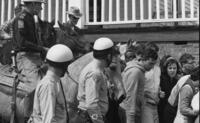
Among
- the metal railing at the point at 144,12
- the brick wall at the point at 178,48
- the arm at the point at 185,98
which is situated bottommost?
Answer: the arm at the point at 185,98

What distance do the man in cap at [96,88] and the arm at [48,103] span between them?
29.6 inches

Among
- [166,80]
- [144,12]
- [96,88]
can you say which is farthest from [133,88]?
[144,12]

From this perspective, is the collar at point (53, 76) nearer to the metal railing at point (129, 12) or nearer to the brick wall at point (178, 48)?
the metal railing at point (129, 12)

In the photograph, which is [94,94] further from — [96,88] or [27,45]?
[27,45]

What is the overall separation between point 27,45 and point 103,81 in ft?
7.02

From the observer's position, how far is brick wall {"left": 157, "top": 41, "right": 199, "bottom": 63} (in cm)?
1089

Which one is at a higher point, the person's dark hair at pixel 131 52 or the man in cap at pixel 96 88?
the person's dark hair at pixel 131 52

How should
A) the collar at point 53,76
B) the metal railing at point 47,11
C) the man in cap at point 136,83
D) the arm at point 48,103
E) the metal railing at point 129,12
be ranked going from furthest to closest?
the metal railing at point 47,11, the metal railing at point 129,12, the man in cap at point 136,83, the collar at point 53,76, the arm at point 48,103

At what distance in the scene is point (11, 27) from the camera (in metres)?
8.25

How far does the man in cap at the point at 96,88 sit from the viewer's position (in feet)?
19.0

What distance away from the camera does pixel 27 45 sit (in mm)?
7707

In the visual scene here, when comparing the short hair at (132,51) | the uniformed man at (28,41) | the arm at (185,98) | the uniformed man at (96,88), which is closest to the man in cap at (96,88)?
the uniformed man at (96,88)

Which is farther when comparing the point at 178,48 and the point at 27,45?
the point at 178,48

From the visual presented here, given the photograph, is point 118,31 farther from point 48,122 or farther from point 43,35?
point 48,122
